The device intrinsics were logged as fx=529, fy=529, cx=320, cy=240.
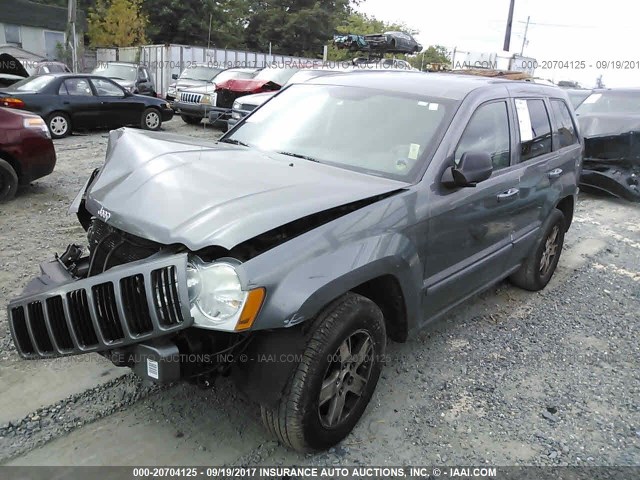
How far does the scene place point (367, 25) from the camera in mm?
51375

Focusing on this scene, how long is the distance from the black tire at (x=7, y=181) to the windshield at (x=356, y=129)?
3745 millimetres

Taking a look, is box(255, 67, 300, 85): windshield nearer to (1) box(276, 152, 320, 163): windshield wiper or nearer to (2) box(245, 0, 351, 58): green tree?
(1) box(276, 152, 320, 163): windshield wiper

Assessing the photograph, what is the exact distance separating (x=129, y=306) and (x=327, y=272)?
32.8 inches

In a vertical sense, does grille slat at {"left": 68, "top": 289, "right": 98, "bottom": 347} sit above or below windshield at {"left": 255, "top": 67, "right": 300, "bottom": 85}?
below

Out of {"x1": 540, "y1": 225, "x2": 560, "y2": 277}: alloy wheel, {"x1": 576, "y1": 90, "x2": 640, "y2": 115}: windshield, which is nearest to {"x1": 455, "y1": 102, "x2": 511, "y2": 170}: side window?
{"x1": 540, "y1": 225, "x2": 560, "y2": 277}: alloy wheel

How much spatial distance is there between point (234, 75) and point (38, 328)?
13328 mm

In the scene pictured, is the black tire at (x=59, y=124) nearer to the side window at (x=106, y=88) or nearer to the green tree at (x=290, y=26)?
the side window at (x=106, y=88)

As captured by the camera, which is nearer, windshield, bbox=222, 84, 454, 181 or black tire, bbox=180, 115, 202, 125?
windshield, bbox=222, 84, 454, 181

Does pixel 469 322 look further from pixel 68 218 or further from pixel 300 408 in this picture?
pixel 68 218

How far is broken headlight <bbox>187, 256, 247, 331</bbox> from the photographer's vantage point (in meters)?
2.12

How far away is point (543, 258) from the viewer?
477 centimetres

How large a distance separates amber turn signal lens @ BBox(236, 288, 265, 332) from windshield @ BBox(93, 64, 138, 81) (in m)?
15.4

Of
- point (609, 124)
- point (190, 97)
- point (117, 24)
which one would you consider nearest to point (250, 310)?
point (609, 124)

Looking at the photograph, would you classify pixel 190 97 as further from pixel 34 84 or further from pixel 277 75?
pixel 34 84
